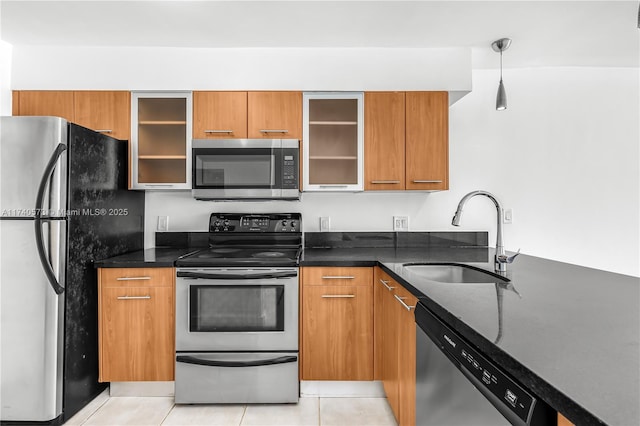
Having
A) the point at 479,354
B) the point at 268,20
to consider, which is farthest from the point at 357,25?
the point at 479,354

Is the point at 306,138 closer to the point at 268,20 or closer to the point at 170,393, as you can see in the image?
the point at 268,20

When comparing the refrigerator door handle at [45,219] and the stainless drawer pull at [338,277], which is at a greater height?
the refrigerator door handle at [45,219]

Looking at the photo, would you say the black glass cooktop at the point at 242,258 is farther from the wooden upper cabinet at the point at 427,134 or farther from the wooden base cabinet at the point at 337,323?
the wooden upper cabinet at the point at 427,134

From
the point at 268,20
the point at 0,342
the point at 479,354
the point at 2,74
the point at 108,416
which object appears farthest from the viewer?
the point at 2,74

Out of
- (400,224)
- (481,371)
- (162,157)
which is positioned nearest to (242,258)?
(162,157)

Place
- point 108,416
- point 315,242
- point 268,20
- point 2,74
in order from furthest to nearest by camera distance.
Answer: point 315,242
point 2,74
point 268,20
point 108,416

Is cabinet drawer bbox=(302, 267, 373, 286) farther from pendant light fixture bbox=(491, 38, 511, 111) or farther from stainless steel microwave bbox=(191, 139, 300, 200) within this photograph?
pendant light fixture bbox=(491, 38, 511, 111)

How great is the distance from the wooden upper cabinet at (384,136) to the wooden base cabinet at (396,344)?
75 cm

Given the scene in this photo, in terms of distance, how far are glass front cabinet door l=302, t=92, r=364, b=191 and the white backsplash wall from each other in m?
0.32

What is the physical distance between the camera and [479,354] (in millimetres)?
862

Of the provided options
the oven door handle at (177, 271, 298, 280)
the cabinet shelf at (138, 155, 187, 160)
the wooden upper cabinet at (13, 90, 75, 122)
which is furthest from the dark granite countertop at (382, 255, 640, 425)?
the wooden upper cabinet at (13, 90, 75, 122)

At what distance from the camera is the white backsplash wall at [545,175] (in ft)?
9.20

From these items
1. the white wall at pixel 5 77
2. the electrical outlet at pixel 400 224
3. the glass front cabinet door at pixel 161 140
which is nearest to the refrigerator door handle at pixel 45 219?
the glass front cabinet door at pixel 161 140

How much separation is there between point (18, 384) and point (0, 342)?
0.79ft
